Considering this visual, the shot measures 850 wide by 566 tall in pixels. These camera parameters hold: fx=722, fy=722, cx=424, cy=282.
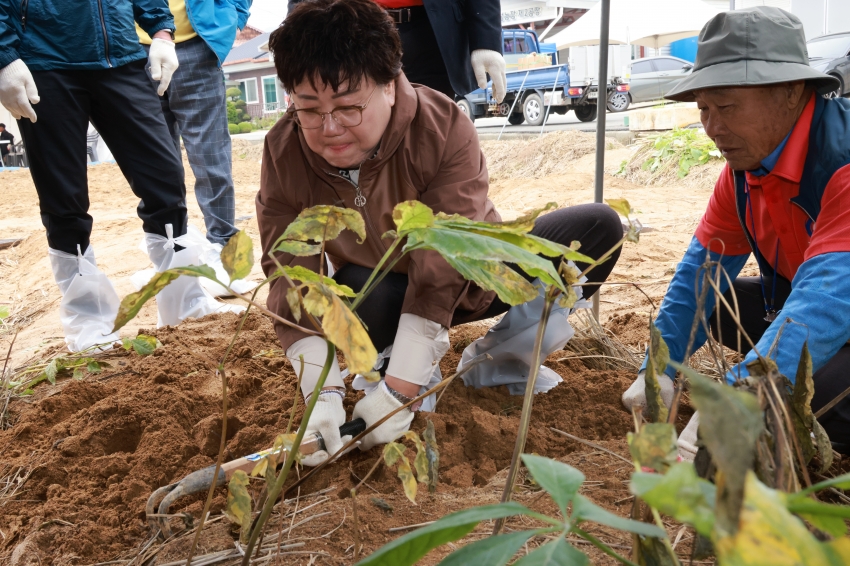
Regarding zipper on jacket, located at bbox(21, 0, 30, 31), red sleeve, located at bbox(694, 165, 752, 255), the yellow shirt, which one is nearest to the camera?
red sleeve, located at bbox(694, 165, 752, 255)

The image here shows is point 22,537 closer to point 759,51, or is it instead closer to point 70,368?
point 70,368

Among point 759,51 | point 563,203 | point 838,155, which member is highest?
point 759,51

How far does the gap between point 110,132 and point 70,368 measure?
0.92 m

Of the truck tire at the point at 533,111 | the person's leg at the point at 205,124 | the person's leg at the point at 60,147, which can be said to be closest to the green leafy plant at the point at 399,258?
the person's leg at the point at 60,147

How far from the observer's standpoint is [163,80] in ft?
9.24

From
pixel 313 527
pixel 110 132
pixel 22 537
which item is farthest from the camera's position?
pixel 110 132

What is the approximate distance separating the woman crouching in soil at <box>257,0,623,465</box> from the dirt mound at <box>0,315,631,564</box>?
0.14 metres

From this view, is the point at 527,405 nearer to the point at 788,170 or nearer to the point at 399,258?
the point at 399,258

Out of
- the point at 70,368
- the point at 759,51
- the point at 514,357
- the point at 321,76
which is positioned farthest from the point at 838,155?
the point at 70,368

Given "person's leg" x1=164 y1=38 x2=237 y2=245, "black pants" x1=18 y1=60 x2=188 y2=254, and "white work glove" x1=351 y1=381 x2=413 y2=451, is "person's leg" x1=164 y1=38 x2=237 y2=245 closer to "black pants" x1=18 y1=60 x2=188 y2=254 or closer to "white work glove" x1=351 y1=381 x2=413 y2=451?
"black pants" x1=18 y1=60 x2=188 y2=254

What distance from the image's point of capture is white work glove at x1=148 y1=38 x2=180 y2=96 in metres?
2.79

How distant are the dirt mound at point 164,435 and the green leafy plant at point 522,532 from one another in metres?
0.93

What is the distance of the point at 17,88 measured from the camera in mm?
2414

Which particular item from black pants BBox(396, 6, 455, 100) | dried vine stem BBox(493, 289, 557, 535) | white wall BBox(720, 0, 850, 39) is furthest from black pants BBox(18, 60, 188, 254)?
white wall BBox(720, 0, 850, 39)
